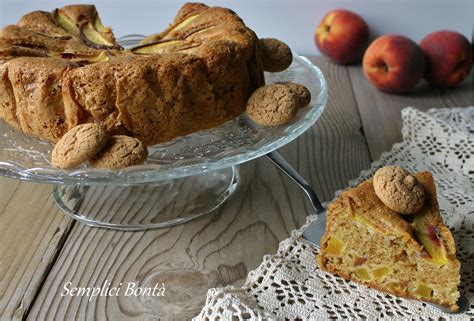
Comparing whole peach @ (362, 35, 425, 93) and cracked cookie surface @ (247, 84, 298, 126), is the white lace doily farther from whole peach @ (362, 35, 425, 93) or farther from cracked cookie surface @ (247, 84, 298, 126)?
whole peach @ (362, 35, 425, 93)

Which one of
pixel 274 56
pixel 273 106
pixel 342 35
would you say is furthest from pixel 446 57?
pixel 273 106

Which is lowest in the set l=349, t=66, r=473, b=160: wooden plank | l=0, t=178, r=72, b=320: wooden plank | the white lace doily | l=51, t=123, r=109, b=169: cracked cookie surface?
l=349, t=66, r=473, b=160: wooden plank

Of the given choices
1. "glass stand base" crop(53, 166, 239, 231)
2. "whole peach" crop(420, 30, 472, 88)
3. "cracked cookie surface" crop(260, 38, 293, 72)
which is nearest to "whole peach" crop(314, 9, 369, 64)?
"whole peach" crop(420, 30, 472, 88)

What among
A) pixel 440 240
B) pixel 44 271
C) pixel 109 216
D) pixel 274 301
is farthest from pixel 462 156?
pixel 44 271

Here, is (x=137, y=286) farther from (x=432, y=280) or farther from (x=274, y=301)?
(x=432, y=280)

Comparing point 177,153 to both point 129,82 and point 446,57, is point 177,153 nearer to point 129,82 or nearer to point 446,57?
point 129,82

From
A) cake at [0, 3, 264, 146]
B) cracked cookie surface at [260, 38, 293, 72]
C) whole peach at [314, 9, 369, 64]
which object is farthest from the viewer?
whole peach at [314, 9, 369, 64]
